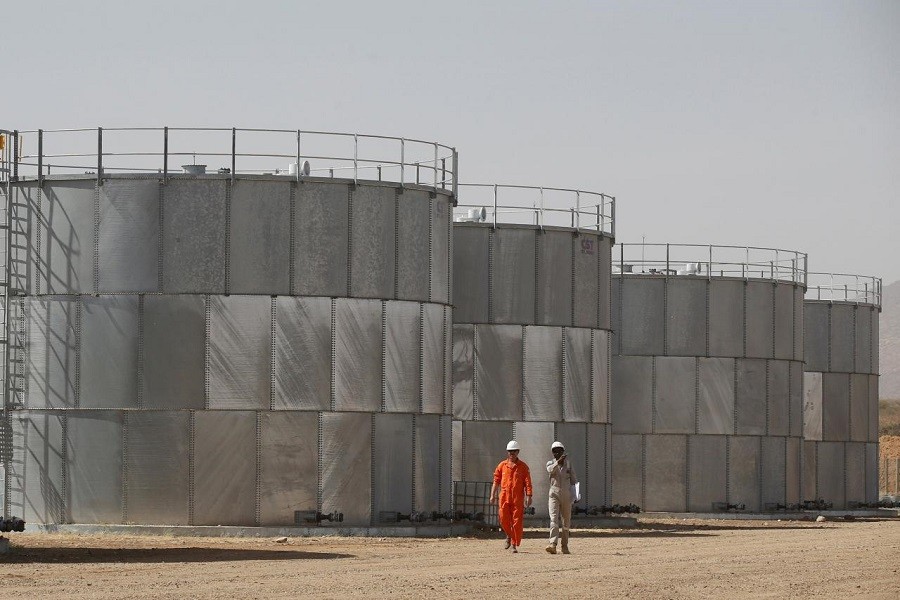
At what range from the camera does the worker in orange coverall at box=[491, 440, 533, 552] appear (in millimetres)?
28366

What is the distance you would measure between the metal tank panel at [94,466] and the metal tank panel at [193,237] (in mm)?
2755

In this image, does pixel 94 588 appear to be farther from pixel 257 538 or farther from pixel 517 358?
pixel 517 358

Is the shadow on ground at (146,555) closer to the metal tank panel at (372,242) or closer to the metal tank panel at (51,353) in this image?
the metal tank panel at (51,353)

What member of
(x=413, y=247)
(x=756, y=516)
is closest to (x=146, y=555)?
(x=413, y=247)

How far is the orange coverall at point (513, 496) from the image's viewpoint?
2836 cm

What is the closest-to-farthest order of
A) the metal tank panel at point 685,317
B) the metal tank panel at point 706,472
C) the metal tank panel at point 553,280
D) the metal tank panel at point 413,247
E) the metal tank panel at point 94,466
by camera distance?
the metal tank panel at point 94,466, the metal tank panel at point 413,247, the metal tank panel at point 553,280, the metal tank panel at point 706,472, the metal tank panel at point 685,317

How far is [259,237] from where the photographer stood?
3191 centimetres

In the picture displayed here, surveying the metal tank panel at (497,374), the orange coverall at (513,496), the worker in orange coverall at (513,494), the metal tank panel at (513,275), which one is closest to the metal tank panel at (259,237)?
the worker in orange coverall at (513,494)

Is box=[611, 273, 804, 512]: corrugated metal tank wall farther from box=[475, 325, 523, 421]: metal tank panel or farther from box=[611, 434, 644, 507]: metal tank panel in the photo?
box=[475, 325, 523, 421]: metal tank panel

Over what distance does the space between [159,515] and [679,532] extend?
464 inches

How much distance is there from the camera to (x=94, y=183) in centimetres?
3184

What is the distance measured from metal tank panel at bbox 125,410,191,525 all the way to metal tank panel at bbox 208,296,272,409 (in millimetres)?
874

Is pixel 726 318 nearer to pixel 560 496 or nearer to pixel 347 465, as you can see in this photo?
pixel 347 465

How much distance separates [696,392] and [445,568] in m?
23.3
